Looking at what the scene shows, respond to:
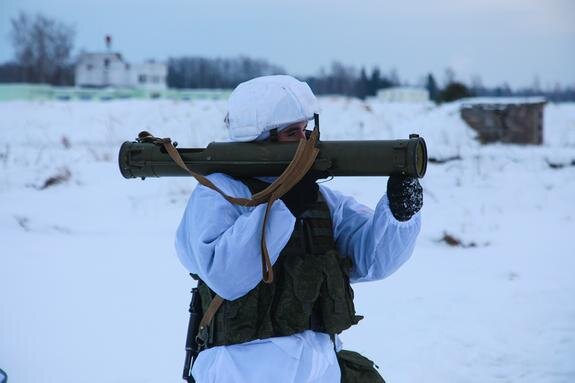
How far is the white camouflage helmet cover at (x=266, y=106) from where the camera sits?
1975 millimetres

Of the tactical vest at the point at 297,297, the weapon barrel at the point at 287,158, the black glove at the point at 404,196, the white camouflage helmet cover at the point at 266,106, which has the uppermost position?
the white camouflage helmet cover at the point at 266,106

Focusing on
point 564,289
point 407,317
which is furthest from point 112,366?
point 564,289

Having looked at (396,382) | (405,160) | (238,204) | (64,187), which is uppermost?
(405,160)

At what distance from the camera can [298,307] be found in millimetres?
2006

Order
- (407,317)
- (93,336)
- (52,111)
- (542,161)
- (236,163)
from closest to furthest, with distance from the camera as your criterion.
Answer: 1. (236,163)
2. (93,336)
3. (407,317)
4. (542,161)
5. (52,111)

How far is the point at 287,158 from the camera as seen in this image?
6.41ft

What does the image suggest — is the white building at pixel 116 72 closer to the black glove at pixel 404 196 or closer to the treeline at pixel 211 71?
the treeline at pixel 211 71

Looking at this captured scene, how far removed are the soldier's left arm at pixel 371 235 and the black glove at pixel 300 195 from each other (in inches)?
8.9

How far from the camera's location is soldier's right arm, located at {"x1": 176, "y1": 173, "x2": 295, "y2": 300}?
184 cm

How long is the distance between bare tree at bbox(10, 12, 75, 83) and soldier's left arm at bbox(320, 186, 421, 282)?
2087 inches

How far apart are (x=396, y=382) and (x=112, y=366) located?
151 centimetres

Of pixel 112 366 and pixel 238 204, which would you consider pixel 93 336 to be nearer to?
pixel 112 366

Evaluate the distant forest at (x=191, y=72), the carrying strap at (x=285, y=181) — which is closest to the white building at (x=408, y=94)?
the distant forest at (x=191, y=72)

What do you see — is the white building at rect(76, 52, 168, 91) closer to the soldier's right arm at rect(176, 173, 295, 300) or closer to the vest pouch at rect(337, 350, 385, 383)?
the vest pouch at rect(337, 350, 385, 383)
